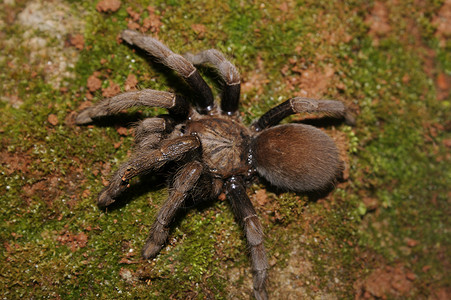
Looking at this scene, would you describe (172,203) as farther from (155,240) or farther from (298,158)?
(298,158)

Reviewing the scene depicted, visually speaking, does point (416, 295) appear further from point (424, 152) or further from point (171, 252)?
point (171, 252)

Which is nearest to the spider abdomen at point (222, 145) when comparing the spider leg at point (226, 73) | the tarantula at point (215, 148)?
the tarantula at point (215, 148)

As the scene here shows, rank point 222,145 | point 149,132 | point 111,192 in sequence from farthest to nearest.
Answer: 1. point 222,145
2. point 149,132
3. point 111,192

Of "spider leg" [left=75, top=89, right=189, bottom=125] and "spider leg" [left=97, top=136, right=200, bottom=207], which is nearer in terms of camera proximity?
"spider leg" [left=97, top=136, right=200, bottom=207]

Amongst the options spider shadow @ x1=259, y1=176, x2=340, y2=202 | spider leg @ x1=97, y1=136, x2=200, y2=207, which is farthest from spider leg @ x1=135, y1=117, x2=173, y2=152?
spider shadow @ x1=259, y1=176, x2=340, y2=202

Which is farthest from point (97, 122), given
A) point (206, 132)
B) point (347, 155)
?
point (347, 155)

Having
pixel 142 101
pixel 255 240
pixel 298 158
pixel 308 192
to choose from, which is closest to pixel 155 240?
pixel 255 240

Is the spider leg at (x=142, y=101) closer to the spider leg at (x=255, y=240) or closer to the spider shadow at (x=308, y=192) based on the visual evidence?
the spider leg at (x=255, y=240)

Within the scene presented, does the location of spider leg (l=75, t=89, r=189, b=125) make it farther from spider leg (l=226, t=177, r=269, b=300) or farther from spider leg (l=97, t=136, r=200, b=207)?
spider leg (l=226, t=177, r=269, b=300)
